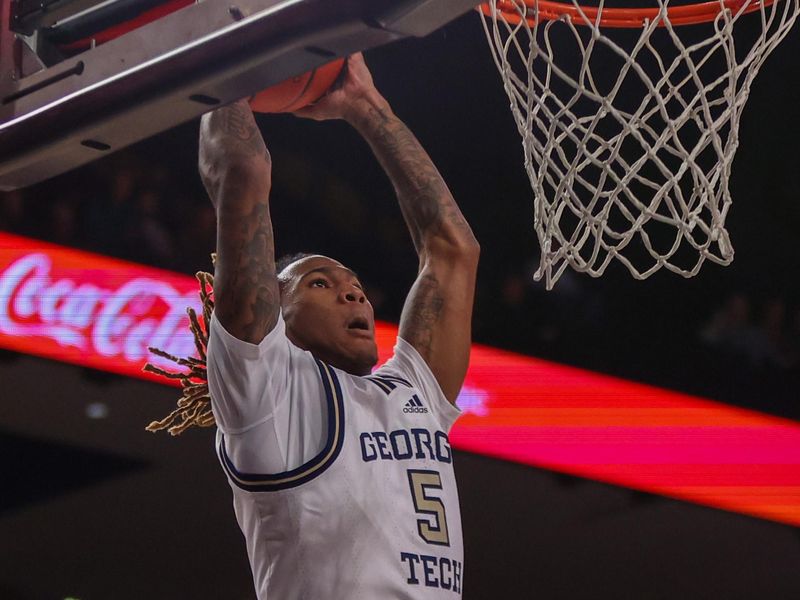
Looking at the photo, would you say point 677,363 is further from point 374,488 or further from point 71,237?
point 374,488

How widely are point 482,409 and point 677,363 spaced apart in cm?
110

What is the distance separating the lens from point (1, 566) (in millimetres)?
3758

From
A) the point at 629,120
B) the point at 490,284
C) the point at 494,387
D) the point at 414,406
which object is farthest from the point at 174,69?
the point at 490,284

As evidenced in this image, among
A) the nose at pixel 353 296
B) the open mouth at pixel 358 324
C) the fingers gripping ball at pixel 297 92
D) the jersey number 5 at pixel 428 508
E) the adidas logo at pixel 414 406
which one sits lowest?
the jersey number 5 at pixel 428 508

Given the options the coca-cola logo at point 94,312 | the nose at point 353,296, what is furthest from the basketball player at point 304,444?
the coca-cola logo at point 94,312

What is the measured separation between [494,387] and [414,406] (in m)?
2.39

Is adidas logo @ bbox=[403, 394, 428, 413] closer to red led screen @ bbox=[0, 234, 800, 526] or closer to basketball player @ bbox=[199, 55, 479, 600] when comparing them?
basketball player @ bbox=[199, 55, 479, 600]

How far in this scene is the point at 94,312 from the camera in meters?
3.90

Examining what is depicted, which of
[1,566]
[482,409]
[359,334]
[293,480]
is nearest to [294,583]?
[293,480]

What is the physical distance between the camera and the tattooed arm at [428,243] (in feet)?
7.45

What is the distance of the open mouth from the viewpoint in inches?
85.4

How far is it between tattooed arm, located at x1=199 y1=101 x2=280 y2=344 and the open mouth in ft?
1.09

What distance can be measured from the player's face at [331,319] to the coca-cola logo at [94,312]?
1845 millimetres

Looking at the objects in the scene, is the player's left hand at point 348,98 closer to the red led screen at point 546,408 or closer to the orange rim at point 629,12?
the orange rim at point 629,12
